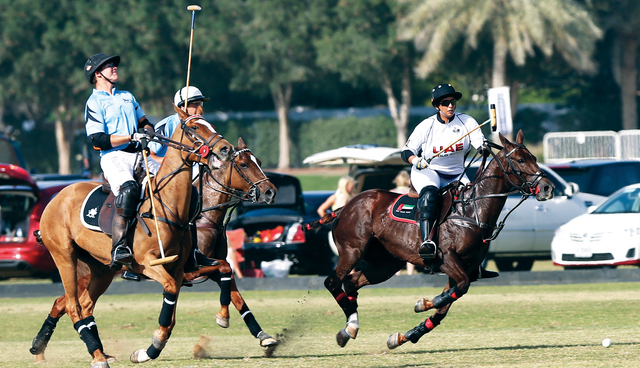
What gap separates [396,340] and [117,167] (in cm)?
300

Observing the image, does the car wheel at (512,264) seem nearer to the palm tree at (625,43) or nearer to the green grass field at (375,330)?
the green grass field at (375,330)

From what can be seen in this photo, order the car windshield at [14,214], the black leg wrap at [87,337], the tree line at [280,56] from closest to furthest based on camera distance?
the black leg wrap at [87,337], the car windshield at [14,214], the tree line at [280,56]

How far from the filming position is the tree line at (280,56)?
4200cm

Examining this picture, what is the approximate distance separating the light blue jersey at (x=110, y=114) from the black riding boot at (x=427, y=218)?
291cm

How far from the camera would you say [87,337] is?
8031 millimetres

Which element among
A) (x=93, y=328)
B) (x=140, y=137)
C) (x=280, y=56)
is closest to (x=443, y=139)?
(x=140, y=137)

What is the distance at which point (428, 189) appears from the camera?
9547 millimetres

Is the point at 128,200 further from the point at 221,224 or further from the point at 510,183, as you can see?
the point at 510,183

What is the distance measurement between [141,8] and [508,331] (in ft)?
125

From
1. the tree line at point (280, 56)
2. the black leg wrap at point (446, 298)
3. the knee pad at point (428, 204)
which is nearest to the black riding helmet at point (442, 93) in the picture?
the knee pad at point (428, 204)

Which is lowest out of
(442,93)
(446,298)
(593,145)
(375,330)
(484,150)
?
(375,330)

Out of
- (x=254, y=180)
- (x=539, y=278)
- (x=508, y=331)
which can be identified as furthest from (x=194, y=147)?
(x=539, y=278)

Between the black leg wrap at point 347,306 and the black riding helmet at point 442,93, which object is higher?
the black riding helmet at point 442,93

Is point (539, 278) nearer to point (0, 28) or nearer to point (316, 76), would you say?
point (316, 76)
